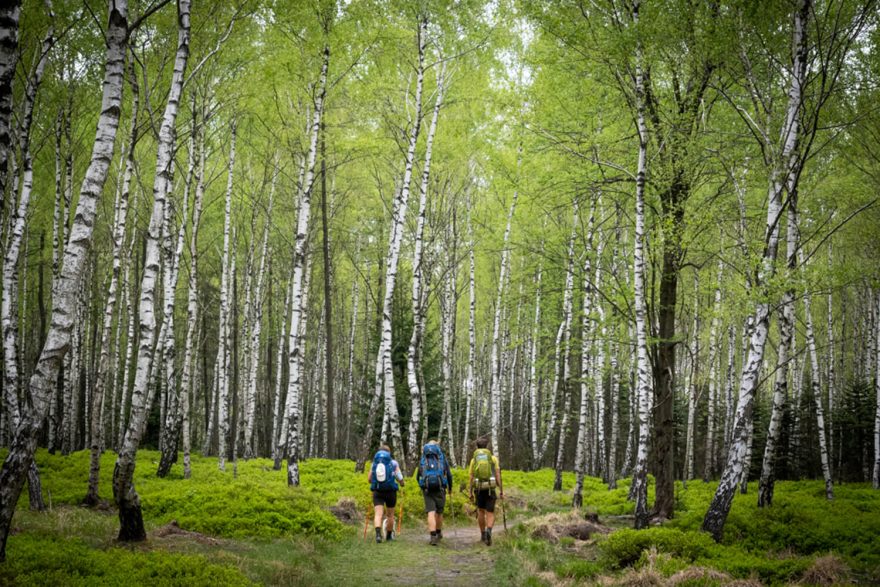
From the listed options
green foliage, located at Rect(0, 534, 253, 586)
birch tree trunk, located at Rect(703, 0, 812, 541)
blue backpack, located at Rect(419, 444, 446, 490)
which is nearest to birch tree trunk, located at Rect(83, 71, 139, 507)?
green foliage, located at Rect(0, 534, 253, 586)

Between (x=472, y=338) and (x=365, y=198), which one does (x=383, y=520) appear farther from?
(x=365, y=198)

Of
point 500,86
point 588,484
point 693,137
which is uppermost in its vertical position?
point 500,86

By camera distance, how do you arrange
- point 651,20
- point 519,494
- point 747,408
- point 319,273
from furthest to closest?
point 319,273
point 519,494
point 651,20
point 747,408

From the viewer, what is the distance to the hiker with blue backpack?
966 centimetres

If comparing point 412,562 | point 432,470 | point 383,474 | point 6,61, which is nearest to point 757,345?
point 432,470

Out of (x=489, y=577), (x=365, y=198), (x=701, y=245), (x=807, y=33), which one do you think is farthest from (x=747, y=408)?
(x=365, y=198)

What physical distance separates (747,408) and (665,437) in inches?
107

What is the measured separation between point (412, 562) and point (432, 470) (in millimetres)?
1950

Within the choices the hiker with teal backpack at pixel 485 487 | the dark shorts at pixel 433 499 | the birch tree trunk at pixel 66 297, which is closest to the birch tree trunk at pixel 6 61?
the birch tree trunk at pixel 66 297

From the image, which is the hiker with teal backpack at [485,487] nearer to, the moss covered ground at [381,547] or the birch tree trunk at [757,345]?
the moss covered ground at [381,547]

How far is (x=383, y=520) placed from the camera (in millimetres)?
10070

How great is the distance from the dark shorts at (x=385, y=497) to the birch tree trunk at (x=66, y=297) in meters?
5.73

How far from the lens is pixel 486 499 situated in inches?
388

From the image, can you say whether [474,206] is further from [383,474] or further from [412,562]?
[412,562]
